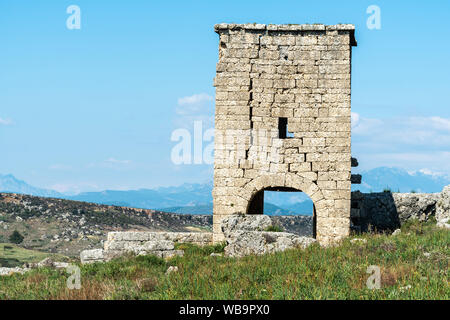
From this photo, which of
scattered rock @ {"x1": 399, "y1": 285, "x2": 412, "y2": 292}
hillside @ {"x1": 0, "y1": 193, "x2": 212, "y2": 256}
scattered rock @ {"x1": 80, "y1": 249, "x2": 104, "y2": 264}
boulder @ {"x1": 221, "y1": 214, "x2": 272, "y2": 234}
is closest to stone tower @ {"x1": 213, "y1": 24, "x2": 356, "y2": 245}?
boulder @ {"x1": 221, "y1": 214, "x2": 272, "y2": 234}

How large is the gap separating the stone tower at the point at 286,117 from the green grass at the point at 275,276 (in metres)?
2.43

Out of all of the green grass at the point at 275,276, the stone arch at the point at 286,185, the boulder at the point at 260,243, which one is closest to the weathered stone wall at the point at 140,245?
the green grass at the point at 275,276

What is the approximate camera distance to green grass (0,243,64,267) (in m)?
28.4

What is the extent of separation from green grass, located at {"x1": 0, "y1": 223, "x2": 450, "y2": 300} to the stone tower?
2.43 meters

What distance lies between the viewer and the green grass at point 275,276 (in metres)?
8.41

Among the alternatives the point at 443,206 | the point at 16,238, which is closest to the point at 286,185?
the point at 443,206

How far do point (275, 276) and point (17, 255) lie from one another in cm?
2507

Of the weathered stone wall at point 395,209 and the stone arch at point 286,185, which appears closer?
the stone arch at point 286,185

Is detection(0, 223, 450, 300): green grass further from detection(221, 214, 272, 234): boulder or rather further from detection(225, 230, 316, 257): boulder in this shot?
detection(221, 214, 272, 234): boulder

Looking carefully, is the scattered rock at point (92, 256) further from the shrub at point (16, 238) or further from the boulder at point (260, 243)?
the shrub at point (16, 238)

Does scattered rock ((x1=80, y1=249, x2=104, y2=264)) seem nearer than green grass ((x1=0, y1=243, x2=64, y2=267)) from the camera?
Yes
